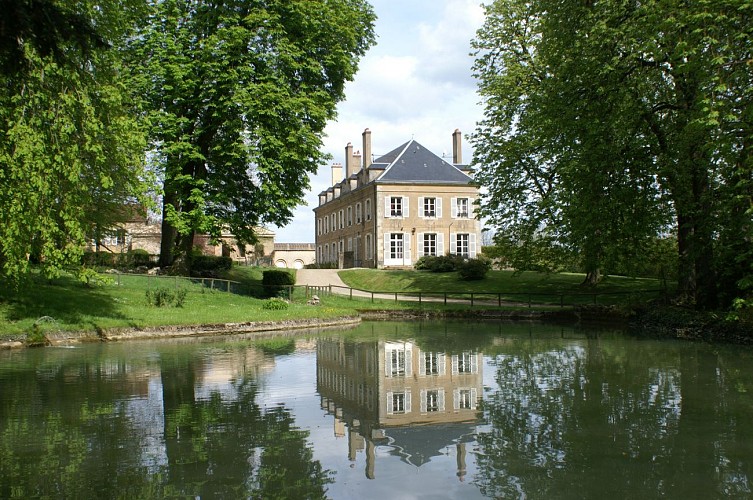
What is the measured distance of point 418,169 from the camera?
47906 millimetres

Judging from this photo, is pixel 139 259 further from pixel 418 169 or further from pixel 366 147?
pixel 366 147

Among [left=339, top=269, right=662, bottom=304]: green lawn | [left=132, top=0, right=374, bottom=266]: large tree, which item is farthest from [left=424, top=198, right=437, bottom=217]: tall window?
[left=132, top=0, right=374, bottom=266]: large tree

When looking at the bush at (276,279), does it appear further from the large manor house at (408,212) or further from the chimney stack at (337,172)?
the chimney stack at (337,172)

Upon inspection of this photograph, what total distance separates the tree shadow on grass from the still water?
3.95 metres

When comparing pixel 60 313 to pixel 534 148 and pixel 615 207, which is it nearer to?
pixel 615 207

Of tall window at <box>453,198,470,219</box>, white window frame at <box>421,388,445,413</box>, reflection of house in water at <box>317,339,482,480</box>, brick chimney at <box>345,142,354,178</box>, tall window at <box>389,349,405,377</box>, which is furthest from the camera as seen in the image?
brick chimney at <box>345,142,354,178</box>

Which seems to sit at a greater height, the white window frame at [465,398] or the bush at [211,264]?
the bush at [211,264]

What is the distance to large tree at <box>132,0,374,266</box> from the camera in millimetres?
21484

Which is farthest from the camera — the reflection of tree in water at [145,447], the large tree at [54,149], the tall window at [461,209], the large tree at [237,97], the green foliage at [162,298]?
the tall window at [461,209]

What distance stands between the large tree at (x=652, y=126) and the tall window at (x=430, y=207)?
23963 mm

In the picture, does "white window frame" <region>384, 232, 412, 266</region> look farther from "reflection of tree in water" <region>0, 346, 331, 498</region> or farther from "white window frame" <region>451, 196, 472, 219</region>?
"reflection of tree in water" <region>0, 346, 331, 498</region>

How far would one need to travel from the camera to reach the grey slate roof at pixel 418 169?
46906mm

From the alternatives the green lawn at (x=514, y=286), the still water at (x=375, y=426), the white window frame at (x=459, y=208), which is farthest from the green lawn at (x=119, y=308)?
the white window frame at (x=459, y=208)

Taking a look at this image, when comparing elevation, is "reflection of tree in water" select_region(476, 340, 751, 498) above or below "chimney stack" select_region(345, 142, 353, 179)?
below
